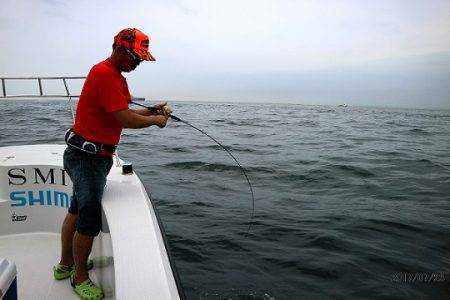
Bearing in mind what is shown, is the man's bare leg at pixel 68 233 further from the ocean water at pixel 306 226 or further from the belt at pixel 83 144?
the ocean water at pixel 306 226

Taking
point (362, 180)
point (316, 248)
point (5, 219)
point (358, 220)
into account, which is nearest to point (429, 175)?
point (362, 180)

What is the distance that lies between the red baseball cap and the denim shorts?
2.47 feet

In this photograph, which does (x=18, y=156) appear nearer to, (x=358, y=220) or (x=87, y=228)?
(x=87, y=228)

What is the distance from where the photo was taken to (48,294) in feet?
7.91

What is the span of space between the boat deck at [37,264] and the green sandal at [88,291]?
6cm

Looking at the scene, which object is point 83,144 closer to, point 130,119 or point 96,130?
point 96,130

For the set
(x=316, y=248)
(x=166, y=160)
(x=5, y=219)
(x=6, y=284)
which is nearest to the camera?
(x=6, y=284)

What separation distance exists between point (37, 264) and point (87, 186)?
1.21m

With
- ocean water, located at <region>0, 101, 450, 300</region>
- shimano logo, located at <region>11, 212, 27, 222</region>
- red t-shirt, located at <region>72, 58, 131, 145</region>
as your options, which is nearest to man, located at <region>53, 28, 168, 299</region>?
red t-shirt, located at <region>72, 58, 131, 145</region>

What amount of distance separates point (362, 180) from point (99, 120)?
6334 mm

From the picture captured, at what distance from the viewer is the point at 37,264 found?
9.32ft

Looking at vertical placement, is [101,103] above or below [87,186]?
above
